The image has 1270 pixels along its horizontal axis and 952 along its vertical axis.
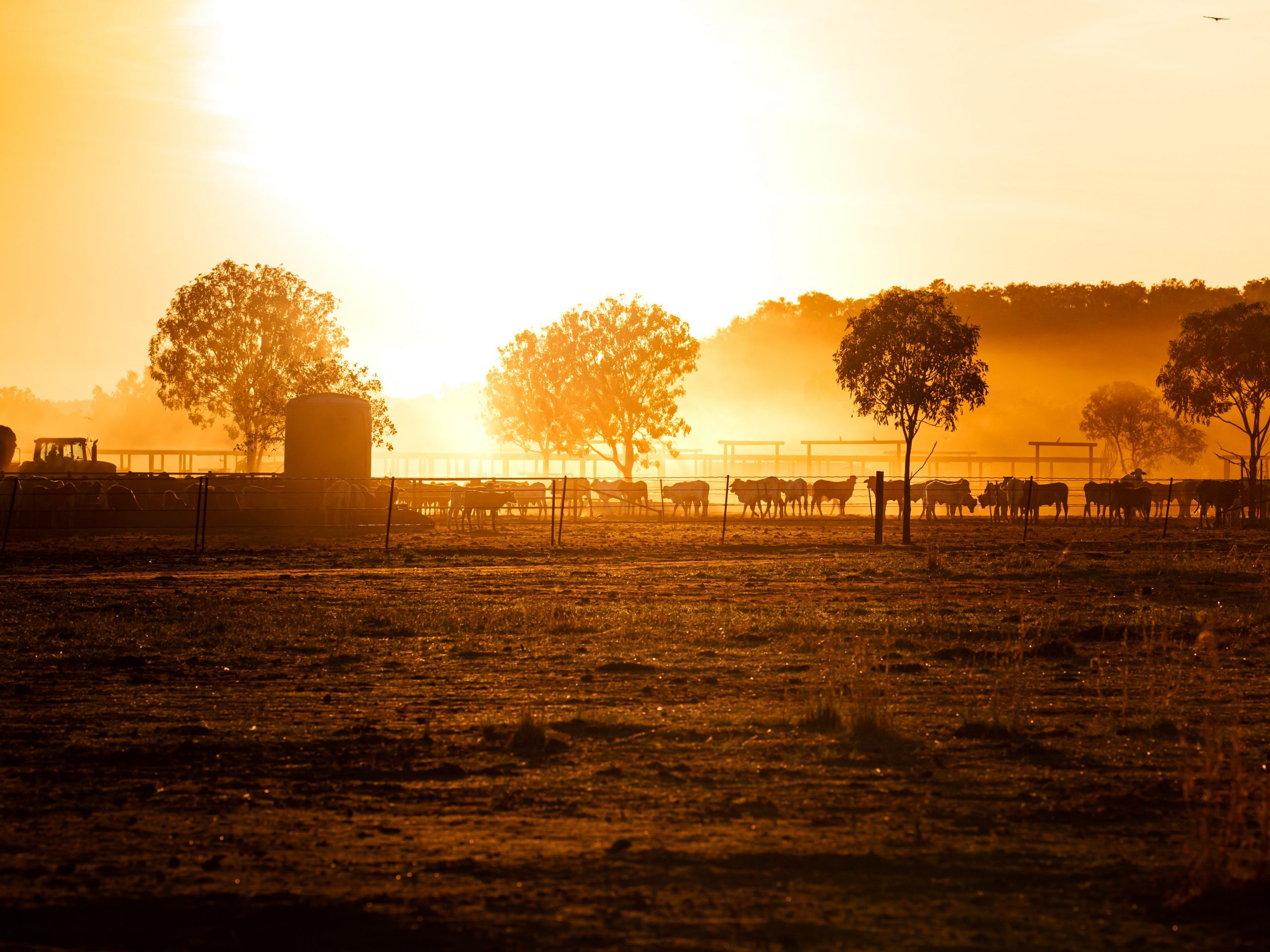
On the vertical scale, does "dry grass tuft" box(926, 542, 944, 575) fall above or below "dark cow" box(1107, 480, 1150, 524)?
below

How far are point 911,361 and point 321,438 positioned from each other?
17.7 metres

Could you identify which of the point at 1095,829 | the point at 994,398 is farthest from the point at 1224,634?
the point at 994,398

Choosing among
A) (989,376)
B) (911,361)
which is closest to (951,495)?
(911,361)

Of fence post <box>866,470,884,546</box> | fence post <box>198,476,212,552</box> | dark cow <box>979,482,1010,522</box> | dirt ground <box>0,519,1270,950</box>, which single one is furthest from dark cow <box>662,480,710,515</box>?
dirt ground <box>0,519,1270,950</box>

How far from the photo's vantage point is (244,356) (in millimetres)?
59000

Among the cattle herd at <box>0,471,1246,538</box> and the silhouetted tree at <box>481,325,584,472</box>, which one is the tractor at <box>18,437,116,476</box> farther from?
the silhouetted tree at <box>481,325,584,472</box>

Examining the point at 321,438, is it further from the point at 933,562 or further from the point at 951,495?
the point at 933,562

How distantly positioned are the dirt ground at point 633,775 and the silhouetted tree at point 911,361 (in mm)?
15426

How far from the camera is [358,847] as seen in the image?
5.02 meters

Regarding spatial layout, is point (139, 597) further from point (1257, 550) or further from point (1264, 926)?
point (1257, 550)

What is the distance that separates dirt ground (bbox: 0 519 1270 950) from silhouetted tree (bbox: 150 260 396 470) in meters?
46.4

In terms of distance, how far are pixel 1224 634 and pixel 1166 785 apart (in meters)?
6.07

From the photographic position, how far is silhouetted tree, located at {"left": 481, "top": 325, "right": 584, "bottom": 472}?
61.7m

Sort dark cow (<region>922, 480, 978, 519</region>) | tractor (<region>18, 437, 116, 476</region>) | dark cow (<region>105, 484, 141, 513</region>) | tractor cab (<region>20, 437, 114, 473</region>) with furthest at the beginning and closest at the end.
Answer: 1. dark cow (<region>922, 480, 978, 519</region>)
2. tractor cab (<region>20, 437, 114, 473</region>)
3. tractor (<region>18, 437, 116, 476</region>)
4. dark cow (<region>105, 484, 141, 513</region>)
